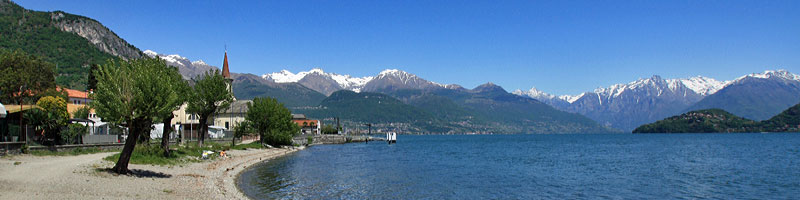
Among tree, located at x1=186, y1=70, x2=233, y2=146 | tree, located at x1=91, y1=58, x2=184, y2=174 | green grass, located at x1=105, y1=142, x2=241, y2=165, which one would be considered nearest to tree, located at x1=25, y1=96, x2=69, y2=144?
green grass, located at x1=105, y1=142, x2=241, y2=165

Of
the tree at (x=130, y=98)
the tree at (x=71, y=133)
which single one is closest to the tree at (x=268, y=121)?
the tree at (x=71, y=133)

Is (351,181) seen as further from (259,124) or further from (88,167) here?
(259,124)

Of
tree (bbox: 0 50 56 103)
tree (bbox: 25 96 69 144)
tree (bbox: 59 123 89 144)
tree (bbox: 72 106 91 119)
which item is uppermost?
tree (bbox: 0 50 56 103)

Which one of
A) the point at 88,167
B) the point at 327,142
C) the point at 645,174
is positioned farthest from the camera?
the point at 327,142

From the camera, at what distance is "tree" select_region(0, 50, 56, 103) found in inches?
2249

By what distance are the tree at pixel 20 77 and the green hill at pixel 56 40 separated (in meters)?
64.0

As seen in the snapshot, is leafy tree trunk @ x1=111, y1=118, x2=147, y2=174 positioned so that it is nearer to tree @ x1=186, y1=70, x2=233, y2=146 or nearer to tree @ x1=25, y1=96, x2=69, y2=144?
tree @ x1=25, y1=96, x2=69, y2=144

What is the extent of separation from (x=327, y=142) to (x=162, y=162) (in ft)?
353

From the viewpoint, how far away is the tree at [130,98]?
86.7 feet

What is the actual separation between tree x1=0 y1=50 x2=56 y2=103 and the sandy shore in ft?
105

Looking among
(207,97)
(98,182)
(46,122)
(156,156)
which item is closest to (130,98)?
(98,182)

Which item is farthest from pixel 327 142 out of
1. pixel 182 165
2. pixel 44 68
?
pixel 182 165

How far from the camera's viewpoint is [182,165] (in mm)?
38656

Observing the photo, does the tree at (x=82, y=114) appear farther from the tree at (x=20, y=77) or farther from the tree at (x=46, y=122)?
the tree at (x=46, y=122)
